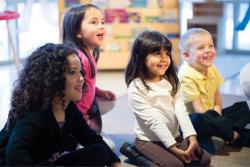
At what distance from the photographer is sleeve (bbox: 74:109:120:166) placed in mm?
1319

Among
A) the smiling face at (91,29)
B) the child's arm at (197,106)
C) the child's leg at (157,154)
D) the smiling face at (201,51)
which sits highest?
the smiling face at (91,29)

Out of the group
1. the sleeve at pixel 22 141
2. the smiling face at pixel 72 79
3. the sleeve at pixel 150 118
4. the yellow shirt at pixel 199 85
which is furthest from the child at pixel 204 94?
the sleeve at pixel 22 141

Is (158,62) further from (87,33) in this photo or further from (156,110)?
(87,33)

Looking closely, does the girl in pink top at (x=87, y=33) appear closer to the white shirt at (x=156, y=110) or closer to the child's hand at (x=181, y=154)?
the white shirt at (x=156, y=110)

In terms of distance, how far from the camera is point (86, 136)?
134cm

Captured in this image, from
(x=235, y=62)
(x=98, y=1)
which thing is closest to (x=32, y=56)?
(x=98, y=1)

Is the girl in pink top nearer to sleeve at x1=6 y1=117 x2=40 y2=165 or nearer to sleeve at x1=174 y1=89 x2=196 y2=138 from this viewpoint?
sleeve at x1=174 y1=89 x2=196 y2=138

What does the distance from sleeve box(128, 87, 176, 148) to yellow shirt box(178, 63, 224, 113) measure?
28 cm

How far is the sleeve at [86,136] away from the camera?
4.33 ft

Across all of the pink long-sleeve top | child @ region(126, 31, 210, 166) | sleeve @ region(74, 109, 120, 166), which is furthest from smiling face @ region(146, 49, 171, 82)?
sleeve @ region(74, 109, 120, 166)

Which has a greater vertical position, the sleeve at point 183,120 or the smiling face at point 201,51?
the smiling face at point 201,51

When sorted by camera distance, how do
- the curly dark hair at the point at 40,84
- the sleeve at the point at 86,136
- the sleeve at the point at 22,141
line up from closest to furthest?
the sleeve at the point at 22,141
the curly dark hair at the point at 40,84
the sleeve at the point at 86,136

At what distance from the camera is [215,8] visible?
3246mm

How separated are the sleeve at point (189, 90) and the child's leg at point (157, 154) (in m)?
0.29
